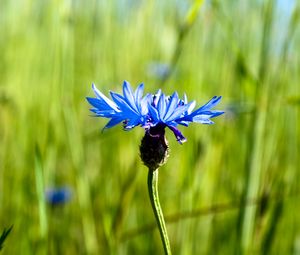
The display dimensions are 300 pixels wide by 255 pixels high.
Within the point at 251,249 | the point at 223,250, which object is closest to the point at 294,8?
the point at 251,249

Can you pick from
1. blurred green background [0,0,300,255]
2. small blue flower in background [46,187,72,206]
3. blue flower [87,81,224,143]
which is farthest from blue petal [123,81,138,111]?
small blue flower in background [46,187,72,206]

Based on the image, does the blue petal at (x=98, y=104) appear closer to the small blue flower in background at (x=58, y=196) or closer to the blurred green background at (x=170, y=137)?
the blurred green background at (x=170, y=137)

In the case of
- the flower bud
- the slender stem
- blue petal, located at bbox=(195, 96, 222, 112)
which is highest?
blue petal, located at bbox=(195, 96, 222, 112)

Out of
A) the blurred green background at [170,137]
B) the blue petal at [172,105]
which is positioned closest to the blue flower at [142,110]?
the blue petal at [172,105]

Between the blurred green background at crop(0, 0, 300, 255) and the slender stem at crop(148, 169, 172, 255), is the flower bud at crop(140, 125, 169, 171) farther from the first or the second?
the blurred green background at crop(0, 0, 300, 255)

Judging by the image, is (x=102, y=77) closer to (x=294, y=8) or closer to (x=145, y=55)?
(x=145, y=55)

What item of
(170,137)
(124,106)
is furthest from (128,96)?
(170,137)
